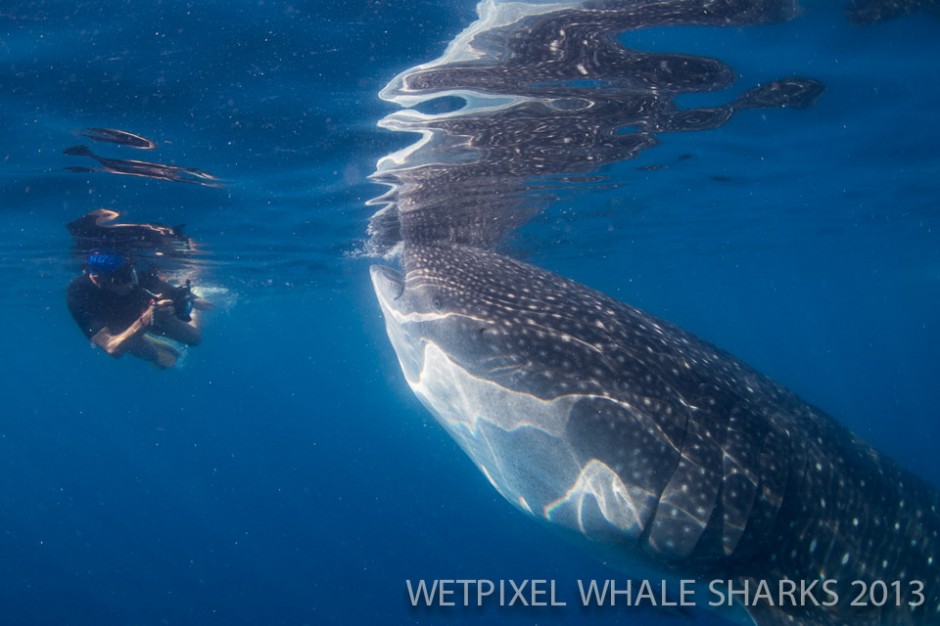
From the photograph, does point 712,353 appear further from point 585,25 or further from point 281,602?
point 281,602

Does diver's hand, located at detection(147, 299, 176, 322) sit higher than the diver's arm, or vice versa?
diver's hand, located at detection(147, 299, 176, 322)

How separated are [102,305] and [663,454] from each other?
1062cm

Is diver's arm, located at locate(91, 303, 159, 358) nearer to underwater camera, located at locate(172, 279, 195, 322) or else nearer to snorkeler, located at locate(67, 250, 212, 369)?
snorkeler, located at locate(67, 250, 212, 369)

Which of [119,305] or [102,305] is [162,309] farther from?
[102,305]

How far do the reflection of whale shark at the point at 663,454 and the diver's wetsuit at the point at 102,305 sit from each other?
8327 mm

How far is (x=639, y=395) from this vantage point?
3.67 meters

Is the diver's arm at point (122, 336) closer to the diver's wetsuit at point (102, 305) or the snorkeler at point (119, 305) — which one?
the snorkeler at point (119, 305)

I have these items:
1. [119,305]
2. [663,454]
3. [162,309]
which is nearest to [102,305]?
[119,305]

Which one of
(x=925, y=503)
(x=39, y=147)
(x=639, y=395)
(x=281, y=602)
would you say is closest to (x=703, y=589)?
(x=639, y=395)

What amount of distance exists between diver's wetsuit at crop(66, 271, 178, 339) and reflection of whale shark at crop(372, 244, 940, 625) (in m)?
8.33

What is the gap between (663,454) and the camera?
3576mm

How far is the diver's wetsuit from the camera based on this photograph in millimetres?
10336

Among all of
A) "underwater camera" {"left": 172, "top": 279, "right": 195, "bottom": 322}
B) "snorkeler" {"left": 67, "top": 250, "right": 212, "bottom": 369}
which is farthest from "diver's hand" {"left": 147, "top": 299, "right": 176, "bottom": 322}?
"underwater camera" {"left": 172, "top": 279, "right": 195, "bottom": 322}

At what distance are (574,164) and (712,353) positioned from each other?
7.53 meters
